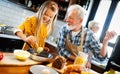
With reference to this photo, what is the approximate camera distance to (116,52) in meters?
2.01

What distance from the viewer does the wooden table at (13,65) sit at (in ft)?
5.80

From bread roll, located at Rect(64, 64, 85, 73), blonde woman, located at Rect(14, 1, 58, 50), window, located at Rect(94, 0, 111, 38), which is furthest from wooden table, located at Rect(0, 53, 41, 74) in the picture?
window, located at Rect(94, 0, 111, 38)

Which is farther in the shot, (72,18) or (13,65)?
(72,18)

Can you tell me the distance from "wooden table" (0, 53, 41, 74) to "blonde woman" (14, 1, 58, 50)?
0.48 metres

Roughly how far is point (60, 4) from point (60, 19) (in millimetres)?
401

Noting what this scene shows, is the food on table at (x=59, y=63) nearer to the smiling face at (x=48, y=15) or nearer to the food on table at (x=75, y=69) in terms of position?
the food on table at (x=75, y=69)

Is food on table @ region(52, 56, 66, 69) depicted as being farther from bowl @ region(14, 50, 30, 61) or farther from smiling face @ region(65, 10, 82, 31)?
smiling face @ region(65, 10, 82, 31)

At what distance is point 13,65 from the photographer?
1.88 meters

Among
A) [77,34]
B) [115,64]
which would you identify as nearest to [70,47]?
[77,34]

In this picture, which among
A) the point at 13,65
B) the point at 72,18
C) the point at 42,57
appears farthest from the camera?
the point at 72,18

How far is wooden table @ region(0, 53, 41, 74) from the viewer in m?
1.77

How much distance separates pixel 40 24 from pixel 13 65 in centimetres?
103

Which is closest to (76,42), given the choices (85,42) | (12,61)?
(85,42)

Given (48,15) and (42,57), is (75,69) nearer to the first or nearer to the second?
(42,57)
